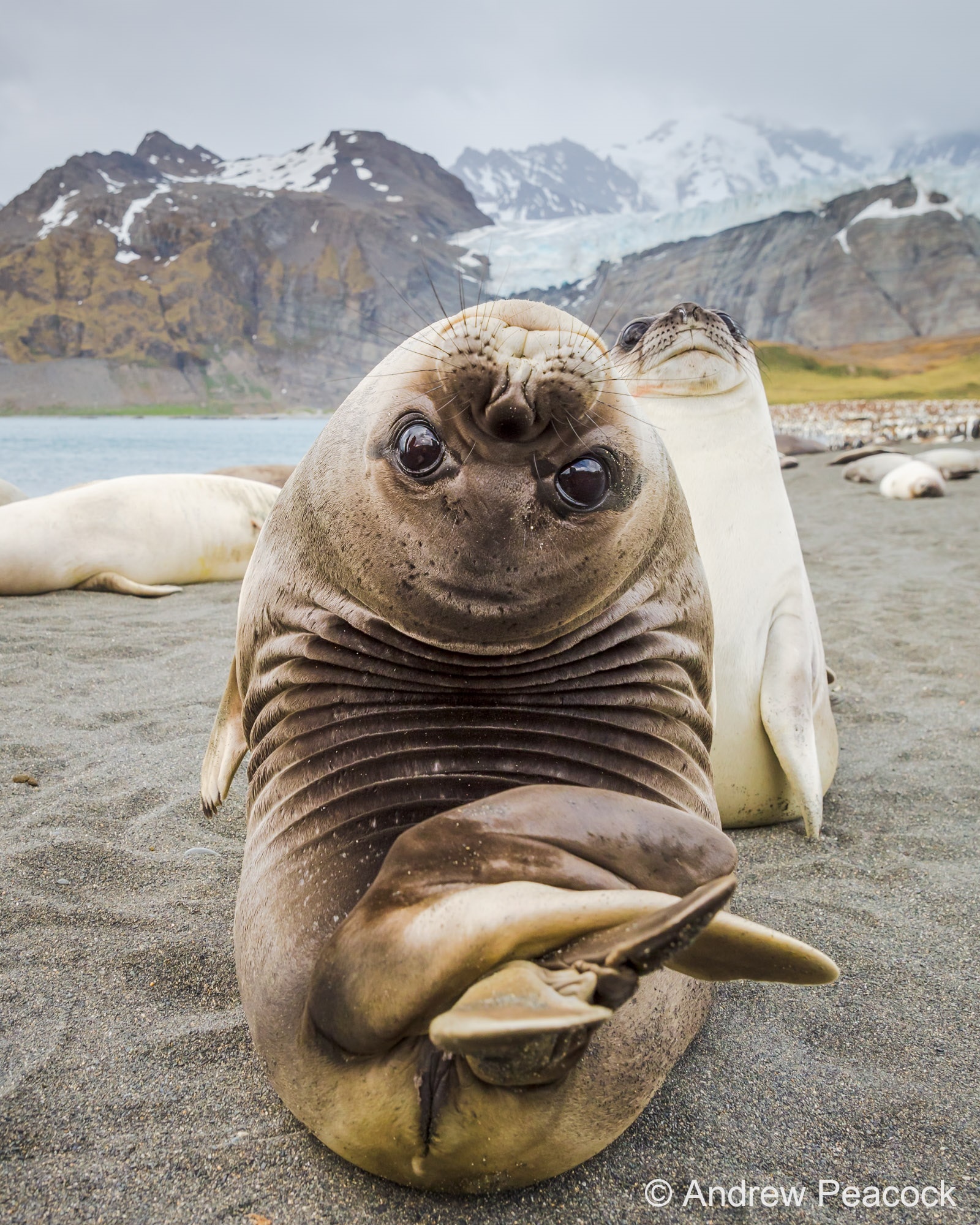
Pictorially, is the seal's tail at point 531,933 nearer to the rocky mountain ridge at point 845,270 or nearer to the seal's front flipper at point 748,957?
the seal's front flipper at point 748,957

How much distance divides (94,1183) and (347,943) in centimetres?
54

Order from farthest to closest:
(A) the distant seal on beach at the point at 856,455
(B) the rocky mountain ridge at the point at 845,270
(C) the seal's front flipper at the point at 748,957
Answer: (B) the rocky mountain ridge at the point at 845,270 → (A) the distant seal on beach at the point at 856,455 → (C) the seal's front flipper at the point at 748,957

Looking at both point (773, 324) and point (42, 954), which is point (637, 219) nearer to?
point (773, 324)

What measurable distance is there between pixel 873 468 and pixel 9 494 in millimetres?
10708

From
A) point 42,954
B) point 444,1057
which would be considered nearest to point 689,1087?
point 444,1057

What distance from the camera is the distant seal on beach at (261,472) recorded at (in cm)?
904

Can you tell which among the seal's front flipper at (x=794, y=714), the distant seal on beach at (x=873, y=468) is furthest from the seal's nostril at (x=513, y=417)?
the distant seal on beach at (x=873, y=468)

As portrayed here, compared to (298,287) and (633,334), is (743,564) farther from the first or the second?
(298,287)

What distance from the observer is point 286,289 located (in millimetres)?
62062

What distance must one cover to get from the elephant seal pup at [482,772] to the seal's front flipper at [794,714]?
917 millimetres

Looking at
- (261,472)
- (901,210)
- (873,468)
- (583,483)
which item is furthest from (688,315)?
(901,210)

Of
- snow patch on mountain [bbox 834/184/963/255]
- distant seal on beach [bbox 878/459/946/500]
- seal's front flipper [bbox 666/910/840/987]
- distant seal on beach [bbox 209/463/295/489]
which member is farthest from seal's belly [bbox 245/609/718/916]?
snow patch on mountain [bbox 834/184/963/255]

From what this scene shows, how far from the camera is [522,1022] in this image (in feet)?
3.15

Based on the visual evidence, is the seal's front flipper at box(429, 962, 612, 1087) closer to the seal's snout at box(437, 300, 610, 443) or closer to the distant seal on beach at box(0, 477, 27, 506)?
the seal's snout at box(437, 300, 610, 443)
